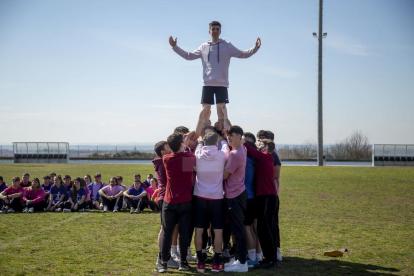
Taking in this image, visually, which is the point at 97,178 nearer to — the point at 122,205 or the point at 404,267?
the point at 122,205

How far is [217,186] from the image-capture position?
7.37 metres

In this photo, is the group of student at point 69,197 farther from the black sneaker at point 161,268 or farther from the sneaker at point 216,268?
the sneaker at point 216,268

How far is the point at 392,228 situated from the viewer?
37.9 feet

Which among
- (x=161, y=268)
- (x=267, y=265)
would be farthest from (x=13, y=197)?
(x=267, y=265)

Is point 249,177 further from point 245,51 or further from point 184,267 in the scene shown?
point 245,51

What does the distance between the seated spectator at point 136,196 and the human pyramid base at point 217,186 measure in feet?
21.1

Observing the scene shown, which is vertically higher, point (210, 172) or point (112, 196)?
point (210, 172)

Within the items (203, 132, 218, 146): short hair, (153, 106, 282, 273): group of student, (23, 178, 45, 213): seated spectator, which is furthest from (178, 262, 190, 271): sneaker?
(23, 178, 45, 213): seated spectator

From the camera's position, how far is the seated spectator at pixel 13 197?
1502cm

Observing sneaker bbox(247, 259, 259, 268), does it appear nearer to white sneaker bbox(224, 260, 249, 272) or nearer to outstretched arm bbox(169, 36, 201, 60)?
white sneaker bbox(224, 260, 249, 272)

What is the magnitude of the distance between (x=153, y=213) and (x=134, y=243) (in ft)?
16.5

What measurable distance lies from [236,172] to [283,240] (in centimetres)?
351

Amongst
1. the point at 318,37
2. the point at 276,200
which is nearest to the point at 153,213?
the point at 276,200

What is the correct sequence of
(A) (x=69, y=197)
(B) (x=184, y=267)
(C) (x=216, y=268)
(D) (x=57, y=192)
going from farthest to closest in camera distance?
(D) (x=57, y=192) < (A) (x=69, y=197) < (B) (x=184, y=267) < (C) (x=216, y=268)
